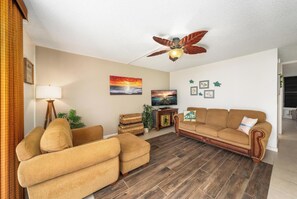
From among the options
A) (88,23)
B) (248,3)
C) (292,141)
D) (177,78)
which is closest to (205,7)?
(248,3)

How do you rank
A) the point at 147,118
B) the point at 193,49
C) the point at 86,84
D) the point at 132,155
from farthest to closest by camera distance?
1. the point at 147,118
2. the point at 86,84
3. the point at 193,49
4. the point at 132,155

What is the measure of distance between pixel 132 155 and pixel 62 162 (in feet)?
3.07

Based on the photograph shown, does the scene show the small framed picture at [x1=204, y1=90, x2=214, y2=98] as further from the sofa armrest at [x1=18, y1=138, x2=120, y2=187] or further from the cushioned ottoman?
the sofa armrest at [x1=18, y1=138, x2=120, y2=187]

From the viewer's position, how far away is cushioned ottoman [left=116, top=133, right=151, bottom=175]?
70.9 inches

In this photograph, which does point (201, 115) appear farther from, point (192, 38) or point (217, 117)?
point (192, 38)

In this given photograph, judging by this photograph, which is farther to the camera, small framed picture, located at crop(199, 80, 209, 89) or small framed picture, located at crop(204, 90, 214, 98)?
small framed picture, located at crop(199, 80, 209, 89)

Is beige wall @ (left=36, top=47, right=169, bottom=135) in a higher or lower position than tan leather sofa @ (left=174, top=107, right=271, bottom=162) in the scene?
higher

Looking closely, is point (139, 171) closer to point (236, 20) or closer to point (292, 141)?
point (236, 20)

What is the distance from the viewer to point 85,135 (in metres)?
2.23

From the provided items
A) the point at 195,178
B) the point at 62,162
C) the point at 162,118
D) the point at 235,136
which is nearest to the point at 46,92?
the point at 62,162

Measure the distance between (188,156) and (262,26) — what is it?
2.64 m

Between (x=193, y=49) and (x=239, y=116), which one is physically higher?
(x=193, y=49)

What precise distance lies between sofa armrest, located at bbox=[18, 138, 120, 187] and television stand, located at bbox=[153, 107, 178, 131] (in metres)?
2.79

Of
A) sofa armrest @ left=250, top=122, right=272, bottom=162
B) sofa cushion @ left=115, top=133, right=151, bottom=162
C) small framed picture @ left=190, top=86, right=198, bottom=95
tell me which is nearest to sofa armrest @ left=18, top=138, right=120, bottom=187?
sofa cushion @ left=115, top=133, right=151, bottom=162
